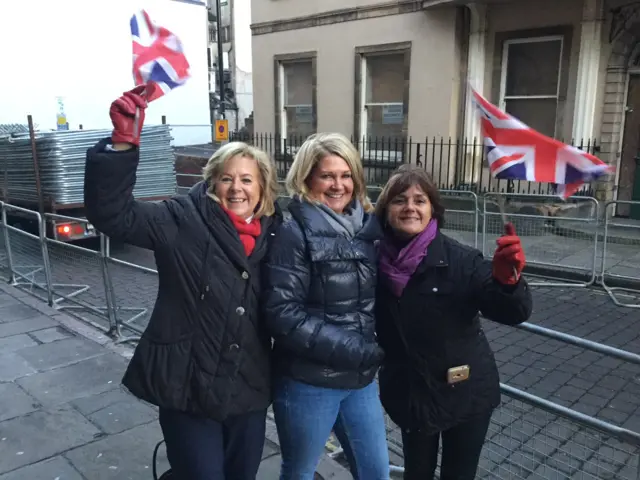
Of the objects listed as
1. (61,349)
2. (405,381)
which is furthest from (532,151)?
(61,349)

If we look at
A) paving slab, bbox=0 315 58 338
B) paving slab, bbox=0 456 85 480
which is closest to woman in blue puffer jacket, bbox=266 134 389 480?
paving slab, bbox=0 456 85 480

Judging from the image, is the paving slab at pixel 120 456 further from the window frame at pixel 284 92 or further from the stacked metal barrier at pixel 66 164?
the window frame at pixel 284 92

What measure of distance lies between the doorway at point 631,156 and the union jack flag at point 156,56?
10.0 meters

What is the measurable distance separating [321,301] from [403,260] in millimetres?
401

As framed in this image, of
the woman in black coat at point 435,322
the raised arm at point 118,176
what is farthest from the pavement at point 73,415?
the raised arm at point 118,176

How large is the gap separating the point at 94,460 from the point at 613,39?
416 inches

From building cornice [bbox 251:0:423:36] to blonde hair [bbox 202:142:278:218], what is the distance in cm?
1119

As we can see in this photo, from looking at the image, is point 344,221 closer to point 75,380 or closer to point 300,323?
point 300,323

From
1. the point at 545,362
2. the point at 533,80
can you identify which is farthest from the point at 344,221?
the point at 533,80

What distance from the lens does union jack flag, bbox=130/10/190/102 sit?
277cm

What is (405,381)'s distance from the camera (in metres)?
2.44

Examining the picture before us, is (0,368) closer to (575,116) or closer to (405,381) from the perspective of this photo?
(405,381)

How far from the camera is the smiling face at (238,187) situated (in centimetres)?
238

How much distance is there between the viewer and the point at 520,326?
279 cm
